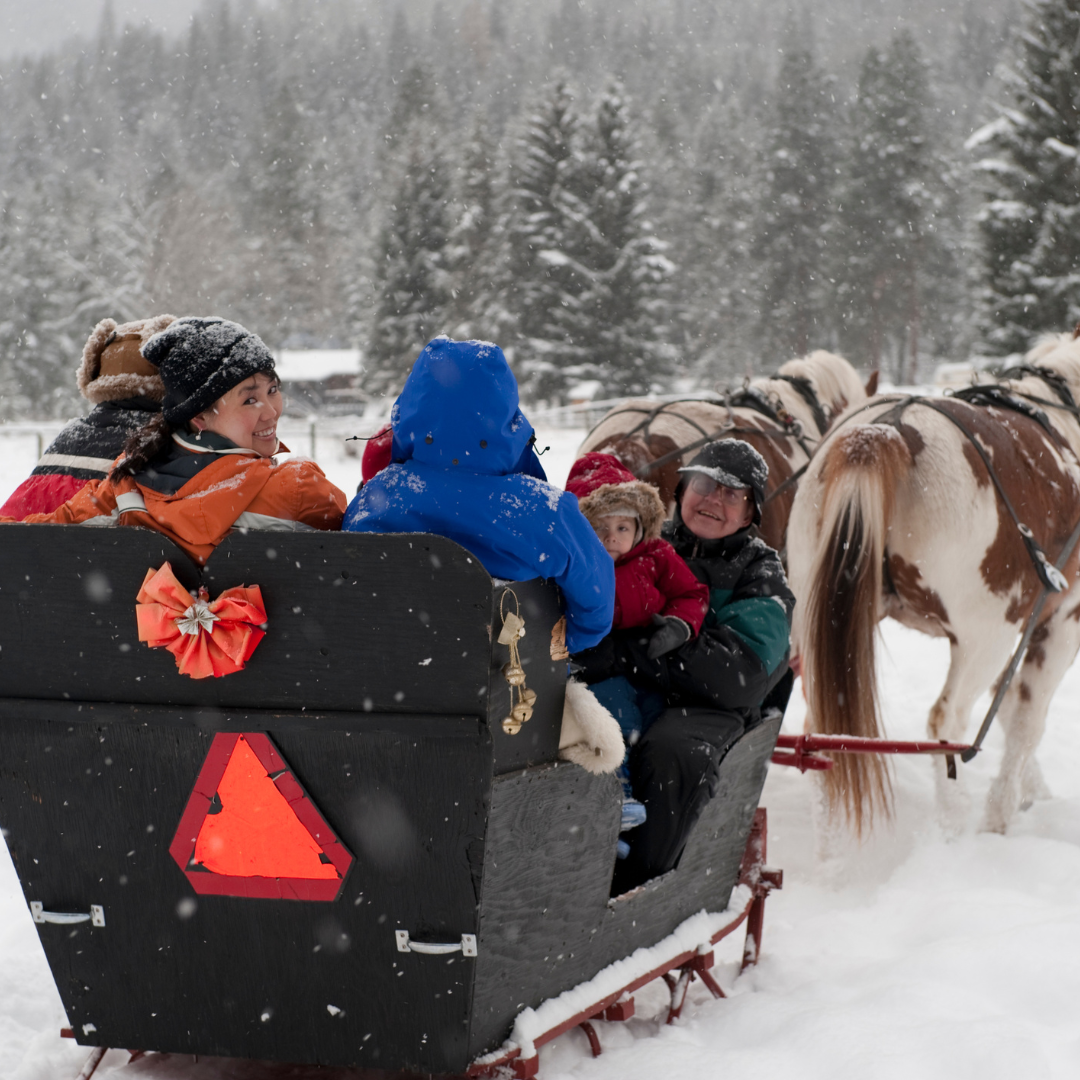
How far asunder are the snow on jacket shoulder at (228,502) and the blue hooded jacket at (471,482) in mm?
99

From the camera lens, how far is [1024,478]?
4254 millimetres

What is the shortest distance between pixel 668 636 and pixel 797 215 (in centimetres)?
3949

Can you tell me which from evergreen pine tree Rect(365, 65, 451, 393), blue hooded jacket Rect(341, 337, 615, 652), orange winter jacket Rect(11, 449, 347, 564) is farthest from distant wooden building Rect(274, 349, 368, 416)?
blue hooded jacket Rect(341, 337, 615, 652)

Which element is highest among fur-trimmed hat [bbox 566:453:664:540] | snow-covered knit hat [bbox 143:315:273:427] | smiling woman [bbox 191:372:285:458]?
snow-covered knit hat [bbox 143:315:273:427]

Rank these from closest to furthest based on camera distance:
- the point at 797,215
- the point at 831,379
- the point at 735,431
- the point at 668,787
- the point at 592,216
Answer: the point at 668,787 < the point at 735,431 < the point at 831,379 < the point at 592,216 < the point at 797,215

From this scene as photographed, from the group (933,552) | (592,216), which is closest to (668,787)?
(933,552)

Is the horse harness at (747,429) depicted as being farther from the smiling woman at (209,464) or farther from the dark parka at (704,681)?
the smiling woman at (209,464)

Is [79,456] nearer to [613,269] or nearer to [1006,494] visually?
[1006,494]

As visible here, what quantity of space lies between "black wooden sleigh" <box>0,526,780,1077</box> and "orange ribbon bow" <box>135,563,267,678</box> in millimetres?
48

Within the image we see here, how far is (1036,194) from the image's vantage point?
21.7 m

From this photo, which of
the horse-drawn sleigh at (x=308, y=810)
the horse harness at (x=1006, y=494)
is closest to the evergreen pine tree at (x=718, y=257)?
the horse harness at (x=1006, y=494)

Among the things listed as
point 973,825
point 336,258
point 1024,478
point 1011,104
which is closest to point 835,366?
point 1024,478

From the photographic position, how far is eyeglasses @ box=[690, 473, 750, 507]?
10.6ft

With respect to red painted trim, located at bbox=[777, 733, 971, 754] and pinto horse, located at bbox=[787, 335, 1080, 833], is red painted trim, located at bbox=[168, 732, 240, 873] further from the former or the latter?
pinto horse, located at bbox=[787, 335, 1080, 833]
